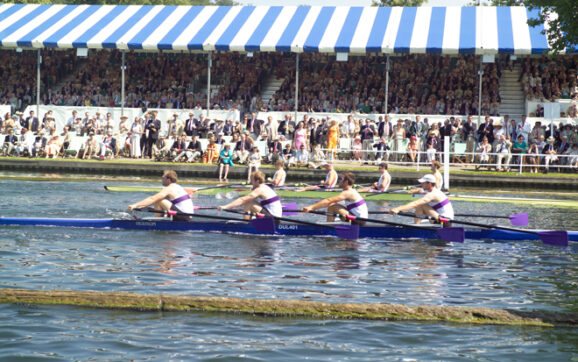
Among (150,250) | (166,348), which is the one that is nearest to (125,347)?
(166,348)

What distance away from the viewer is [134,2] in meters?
68.9

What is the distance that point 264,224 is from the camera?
15.6 m

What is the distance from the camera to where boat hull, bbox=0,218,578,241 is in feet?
50.9

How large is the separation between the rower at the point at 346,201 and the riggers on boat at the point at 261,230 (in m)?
0.37

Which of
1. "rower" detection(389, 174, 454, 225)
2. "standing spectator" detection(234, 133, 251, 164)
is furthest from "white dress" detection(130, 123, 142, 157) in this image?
"rower" detection(389, 174, 454, 225)

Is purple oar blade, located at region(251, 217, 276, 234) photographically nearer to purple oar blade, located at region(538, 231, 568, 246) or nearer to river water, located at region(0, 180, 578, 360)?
river water, located at region(0, 180, 578, 360)

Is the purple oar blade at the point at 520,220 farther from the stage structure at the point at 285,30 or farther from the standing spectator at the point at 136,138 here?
the standing spectator at the point at 136,138

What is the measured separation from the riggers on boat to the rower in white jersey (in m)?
0.34

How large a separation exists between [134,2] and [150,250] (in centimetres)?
5840

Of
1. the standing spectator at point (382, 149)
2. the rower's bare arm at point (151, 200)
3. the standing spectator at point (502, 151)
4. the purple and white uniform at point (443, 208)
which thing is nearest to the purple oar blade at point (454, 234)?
the purple and white uniform at point (443, 208)

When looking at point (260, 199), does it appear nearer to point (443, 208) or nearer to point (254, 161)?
point (443, 208)

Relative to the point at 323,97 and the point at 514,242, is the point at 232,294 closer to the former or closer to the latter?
the point at 514,242

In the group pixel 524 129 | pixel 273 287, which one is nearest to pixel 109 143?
pixel 524 129

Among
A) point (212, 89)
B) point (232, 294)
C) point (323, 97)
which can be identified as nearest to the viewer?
point (232, 294)
